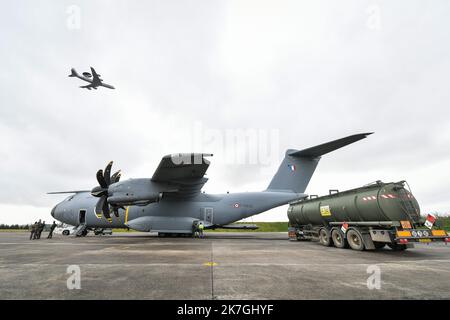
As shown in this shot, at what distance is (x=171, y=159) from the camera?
13531 mm

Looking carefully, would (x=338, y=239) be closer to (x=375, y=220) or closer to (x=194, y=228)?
(x=375, y=220)

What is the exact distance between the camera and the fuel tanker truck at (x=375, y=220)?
869cm

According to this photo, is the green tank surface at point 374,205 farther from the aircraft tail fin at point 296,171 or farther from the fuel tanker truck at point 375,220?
the aircraft tail fin at point 296,171

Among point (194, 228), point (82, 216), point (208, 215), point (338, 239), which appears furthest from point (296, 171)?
point (82, 216)

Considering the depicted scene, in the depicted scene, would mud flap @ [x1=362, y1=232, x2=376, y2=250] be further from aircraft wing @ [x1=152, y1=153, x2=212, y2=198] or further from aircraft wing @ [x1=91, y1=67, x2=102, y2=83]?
aircraft wing @ [x1=91, y1=67, x2=102, y2=83]

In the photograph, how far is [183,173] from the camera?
14922 mm

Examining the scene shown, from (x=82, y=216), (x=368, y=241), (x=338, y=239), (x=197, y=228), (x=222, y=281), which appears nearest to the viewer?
(x=222, y=281)

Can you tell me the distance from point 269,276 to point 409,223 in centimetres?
683

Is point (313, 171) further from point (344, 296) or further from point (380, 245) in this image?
point (344, 296)

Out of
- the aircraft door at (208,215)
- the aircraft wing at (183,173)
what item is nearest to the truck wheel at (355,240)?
the aircraft wing at (183,173)

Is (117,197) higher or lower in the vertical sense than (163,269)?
higher

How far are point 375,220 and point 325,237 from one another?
3.36 m
